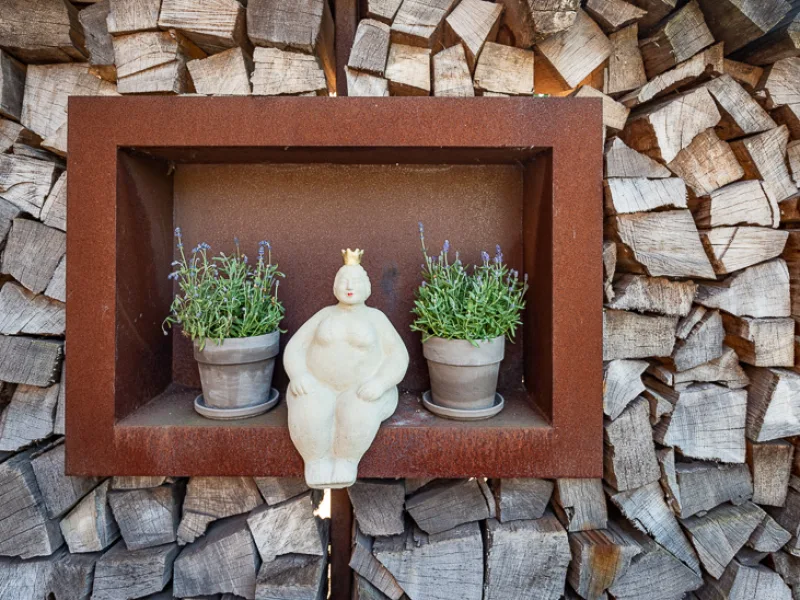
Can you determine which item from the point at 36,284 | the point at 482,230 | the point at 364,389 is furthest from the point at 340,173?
the point at 36,284

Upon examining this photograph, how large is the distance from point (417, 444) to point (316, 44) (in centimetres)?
133

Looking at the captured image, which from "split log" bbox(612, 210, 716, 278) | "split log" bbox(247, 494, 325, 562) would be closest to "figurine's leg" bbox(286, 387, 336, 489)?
"split log" bbox(247, 494, 325, 562)

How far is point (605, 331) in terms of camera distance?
1622 millimetres

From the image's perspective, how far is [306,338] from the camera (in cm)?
151

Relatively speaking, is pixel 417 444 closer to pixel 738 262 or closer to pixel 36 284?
pixel 738 262

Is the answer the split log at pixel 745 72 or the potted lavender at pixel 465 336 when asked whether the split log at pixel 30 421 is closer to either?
the potted lavender at pixel 465 336

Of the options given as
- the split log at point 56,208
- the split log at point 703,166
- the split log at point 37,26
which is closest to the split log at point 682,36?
the split log at point 703,166

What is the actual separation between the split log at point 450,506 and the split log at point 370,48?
1416 millimetres

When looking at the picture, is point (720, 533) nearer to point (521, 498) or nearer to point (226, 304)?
point (521, 498)

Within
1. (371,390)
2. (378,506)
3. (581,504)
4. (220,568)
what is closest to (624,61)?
(371,390)

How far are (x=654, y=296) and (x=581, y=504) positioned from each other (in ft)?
2.40

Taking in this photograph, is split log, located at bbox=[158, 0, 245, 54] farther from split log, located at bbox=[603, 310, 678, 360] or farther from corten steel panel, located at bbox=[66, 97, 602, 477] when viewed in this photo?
split log, located at bbox=[603, 310, 678, 360]

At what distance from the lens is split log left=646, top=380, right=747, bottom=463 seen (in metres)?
1.63

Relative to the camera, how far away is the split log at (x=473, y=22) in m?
1.62
